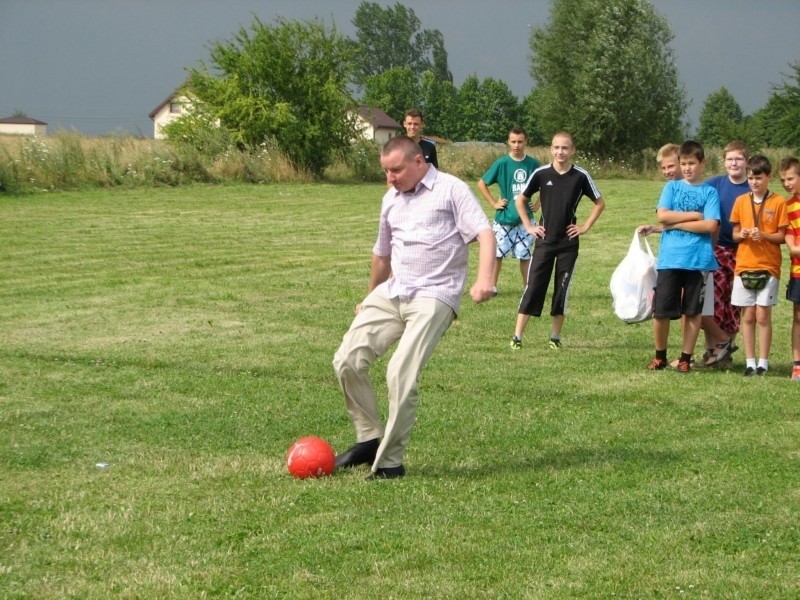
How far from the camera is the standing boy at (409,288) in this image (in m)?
6.62

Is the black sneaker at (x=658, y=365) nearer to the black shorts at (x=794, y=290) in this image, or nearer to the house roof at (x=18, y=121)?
the black shorts at (x=794, y=290)

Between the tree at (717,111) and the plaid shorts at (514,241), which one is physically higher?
the tree at (717,111)

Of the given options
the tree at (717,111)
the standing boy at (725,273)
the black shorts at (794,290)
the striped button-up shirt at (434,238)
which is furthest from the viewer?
the tree at (717,111)

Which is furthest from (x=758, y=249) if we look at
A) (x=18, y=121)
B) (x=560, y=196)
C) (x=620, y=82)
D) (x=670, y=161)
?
(x=18, y=121)

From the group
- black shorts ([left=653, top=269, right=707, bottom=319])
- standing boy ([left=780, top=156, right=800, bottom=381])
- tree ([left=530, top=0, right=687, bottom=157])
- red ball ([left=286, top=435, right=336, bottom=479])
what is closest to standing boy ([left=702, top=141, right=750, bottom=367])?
black shorts ([left=653, top=269, right=707, bottom=319])

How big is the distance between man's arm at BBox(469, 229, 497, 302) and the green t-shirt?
277 inches

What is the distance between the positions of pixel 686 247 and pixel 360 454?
4233mm

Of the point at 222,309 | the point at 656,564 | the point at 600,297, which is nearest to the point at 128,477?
the point at 656,564

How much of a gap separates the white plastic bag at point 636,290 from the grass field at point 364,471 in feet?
1.58

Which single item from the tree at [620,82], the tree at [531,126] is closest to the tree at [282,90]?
the tree at [620,82]

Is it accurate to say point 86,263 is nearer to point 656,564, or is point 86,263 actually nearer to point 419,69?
point 656,564

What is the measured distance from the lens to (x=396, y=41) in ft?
490

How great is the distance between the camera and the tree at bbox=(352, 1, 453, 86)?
14662cm

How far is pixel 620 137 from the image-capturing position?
56781mm
